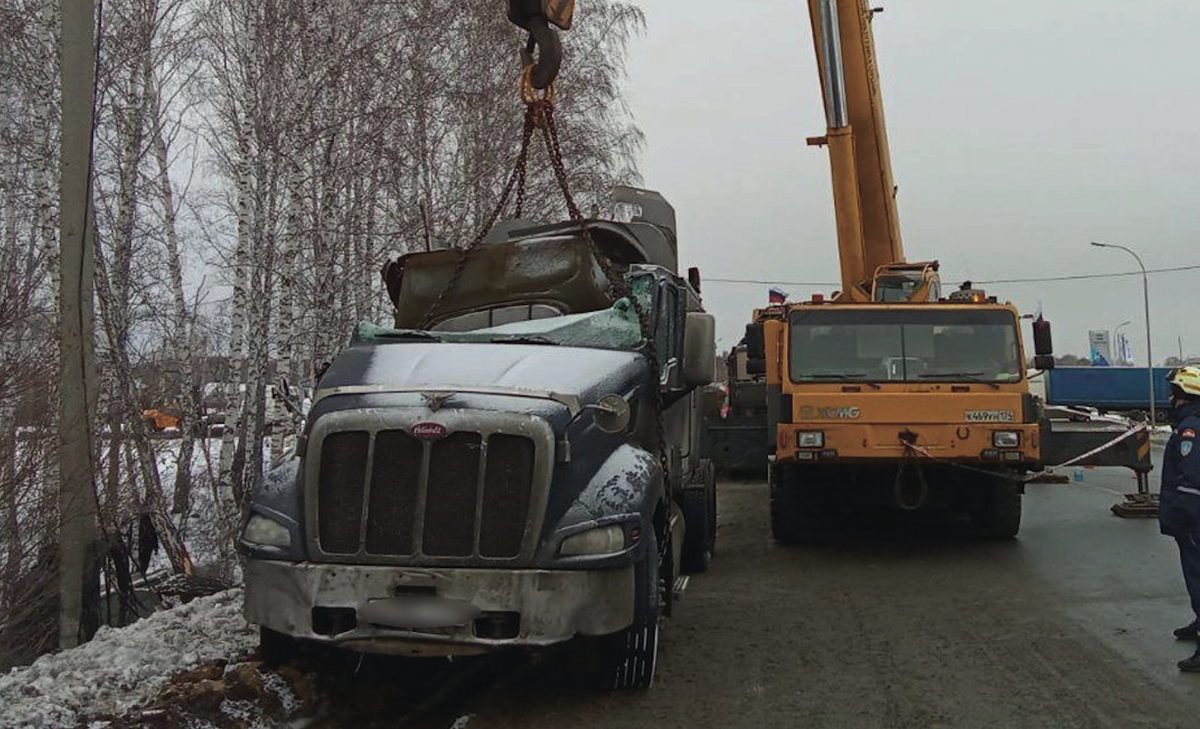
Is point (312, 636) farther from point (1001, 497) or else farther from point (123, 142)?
point (123, 142)

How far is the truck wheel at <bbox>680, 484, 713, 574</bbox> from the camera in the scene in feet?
27.9

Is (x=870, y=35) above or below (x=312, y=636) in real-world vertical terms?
above

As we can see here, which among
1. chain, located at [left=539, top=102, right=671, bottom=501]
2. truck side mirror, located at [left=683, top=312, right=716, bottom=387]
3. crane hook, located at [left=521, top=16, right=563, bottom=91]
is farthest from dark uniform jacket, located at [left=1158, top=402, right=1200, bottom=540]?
crane hook, located at [left=521, top=16, right=563, bottom=91]

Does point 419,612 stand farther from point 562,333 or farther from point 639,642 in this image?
point 562,333

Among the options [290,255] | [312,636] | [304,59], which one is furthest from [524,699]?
[304,59]

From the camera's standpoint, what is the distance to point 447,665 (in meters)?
6.00

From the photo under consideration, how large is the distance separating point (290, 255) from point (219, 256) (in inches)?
254

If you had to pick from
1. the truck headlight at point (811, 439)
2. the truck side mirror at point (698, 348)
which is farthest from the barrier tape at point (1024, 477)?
the truck side mirror at point (698, 348)

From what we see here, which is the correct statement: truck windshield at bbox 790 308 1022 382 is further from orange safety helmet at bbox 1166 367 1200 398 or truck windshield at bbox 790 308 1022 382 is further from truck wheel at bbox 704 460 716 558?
orange safety helmet at bbox 1166 367 1200 398

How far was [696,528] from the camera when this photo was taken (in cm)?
880

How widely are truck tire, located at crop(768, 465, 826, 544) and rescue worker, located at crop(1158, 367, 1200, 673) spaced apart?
4.10 meters

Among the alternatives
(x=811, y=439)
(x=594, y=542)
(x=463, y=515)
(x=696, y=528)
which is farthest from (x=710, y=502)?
(x=463, y=515)

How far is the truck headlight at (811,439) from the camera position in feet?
29.4

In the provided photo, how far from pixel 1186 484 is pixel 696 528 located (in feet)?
13.2
